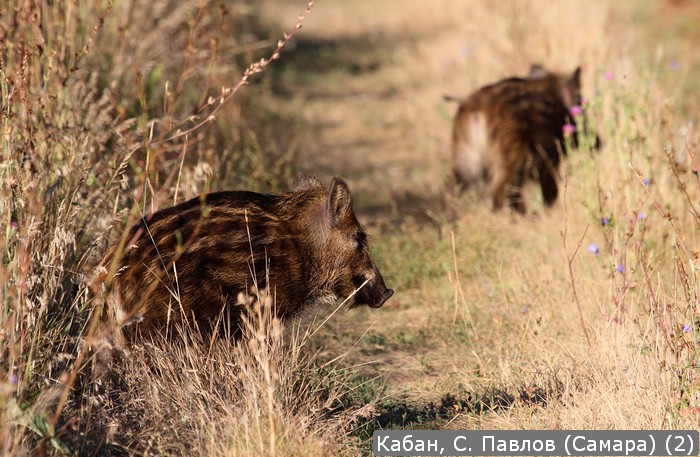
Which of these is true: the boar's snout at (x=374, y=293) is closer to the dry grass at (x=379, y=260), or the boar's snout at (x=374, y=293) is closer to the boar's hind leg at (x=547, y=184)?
the dry grass at (x=379, y=260)

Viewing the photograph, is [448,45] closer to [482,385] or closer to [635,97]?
[635,97]

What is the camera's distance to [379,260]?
23.4 feet

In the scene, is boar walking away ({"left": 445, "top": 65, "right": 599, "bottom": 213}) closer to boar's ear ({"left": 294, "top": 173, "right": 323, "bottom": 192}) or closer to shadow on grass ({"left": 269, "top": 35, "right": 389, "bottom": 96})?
boar's ear ({"left": 294, "top": 173, "right": 323, "bottom": 192})

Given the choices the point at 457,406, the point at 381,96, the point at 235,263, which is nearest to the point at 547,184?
the point at 457,406

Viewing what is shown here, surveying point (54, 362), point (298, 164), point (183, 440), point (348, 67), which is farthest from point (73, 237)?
point (348, 67)

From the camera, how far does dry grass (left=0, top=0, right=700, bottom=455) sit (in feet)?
13.9

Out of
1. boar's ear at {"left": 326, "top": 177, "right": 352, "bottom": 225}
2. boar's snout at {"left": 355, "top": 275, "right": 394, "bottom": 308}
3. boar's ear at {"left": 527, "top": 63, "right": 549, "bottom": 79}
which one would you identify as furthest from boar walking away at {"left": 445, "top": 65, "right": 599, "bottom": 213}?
boar's ear at {"left": 326, "top": 177, "right": 352, "bottom": 225}

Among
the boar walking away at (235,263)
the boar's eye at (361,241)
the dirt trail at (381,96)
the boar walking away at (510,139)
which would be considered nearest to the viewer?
the boar walking away at (235,263)

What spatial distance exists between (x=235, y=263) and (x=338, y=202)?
30.4 inches

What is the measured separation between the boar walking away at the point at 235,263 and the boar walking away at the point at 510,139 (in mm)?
2680

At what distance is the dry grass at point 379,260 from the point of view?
4.25 m

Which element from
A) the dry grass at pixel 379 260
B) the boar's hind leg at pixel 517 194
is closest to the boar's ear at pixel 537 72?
the dry grass at pixel 379 260

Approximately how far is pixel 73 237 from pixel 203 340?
2.64 feet

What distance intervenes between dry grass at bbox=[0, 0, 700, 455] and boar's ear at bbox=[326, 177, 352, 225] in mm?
Result: 726
